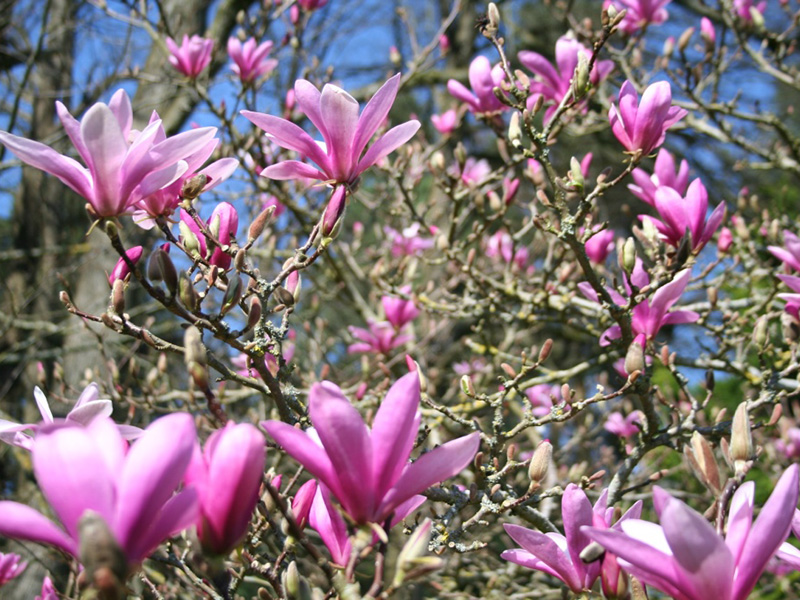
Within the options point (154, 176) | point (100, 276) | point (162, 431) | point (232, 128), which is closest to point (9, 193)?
point (100, 276)

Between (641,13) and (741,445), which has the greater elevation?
(641,13)

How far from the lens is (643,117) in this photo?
4.57 feet

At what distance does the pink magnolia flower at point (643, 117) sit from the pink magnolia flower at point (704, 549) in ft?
2.86

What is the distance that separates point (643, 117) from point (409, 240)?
6.69 feet

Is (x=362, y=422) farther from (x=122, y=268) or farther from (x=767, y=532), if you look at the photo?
(x=122, y=268)

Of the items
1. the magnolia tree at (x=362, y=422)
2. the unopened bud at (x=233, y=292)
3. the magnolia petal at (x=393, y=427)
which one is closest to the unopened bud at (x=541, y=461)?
the magnolia tree at (x=362, y=422)

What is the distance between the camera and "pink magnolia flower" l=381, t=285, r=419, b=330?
2.62 m

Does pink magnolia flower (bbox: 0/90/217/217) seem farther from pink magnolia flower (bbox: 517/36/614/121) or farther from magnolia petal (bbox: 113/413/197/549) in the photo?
pink magnolia flower (bbox: 517/36/614/121)

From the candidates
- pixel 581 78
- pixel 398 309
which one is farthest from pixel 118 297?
pixel 398 309

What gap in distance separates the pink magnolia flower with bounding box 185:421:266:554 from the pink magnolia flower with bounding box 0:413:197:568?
0.8 inches

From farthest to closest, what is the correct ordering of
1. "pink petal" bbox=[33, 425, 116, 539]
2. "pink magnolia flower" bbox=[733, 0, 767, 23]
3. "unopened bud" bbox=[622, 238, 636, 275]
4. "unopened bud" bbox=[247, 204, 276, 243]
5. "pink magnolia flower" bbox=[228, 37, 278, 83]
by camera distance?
"pink magnolia flower" bbox=[733, 0, 767, 23] < "pink magnolia flower" bbox=[228, 37, 278, 83] < "unopened bud" bbox=[622, 238, 636, 275] < "unopened bud" bbox=[247, 204, 276, 243] < "pink petal" bbox=[33, 425, 116, 539]

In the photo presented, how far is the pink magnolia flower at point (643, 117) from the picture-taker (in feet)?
4.49

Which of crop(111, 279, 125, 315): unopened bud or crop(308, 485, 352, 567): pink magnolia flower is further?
crop(111, 279, 125, 315): unopened bud

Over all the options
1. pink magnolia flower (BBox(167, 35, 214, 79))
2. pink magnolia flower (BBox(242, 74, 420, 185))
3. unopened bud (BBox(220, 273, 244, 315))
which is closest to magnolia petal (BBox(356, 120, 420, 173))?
pink magnolia flower (BBox(242, 74, 420, 185))
